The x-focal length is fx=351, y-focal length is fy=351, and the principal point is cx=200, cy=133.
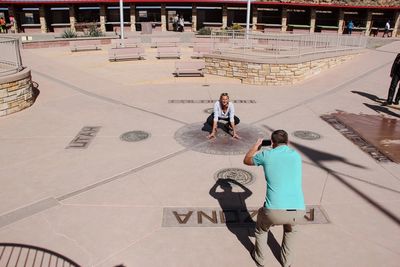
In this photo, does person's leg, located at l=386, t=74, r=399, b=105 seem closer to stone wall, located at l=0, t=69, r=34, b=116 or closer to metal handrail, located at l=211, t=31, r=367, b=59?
metal handrail, located at l=211, t=31, r=367, b=59

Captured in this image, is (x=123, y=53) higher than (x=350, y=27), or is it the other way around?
(x=350, y=27)

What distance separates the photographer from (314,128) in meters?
10.3

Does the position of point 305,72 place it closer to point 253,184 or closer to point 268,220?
point 253,184

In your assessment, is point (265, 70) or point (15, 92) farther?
point (265, 70)

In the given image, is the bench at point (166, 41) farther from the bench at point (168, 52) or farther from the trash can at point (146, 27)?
the trash can at point (146, 27)

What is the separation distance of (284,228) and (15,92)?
10131mm

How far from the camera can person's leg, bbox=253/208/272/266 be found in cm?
438

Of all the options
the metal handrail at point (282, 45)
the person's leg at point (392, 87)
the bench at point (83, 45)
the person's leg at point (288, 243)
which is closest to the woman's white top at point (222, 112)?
the person's leg at point (288, 243)

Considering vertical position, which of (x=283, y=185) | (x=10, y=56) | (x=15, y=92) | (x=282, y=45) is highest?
(x=282, y=45)

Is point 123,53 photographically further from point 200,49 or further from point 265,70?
point 265,70

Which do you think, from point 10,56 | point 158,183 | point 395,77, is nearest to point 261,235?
point 158,183

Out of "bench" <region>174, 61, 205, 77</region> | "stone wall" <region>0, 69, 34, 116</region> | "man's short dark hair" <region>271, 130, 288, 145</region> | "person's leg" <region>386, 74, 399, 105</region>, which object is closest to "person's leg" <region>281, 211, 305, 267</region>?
"man's short dark hair" <region>271, 130, 288, 145</region>

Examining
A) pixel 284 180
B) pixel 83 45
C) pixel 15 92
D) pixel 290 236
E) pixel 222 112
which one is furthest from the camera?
pixel 83 45

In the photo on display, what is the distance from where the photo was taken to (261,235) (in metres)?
4.56
